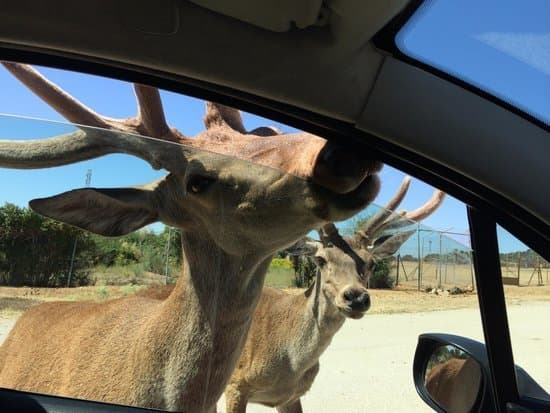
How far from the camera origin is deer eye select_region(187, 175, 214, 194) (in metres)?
1.99

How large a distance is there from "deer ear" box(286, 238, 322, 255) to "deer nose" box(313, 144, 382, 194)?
27 centimetres

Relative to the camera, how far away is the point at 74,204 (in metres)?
1.76

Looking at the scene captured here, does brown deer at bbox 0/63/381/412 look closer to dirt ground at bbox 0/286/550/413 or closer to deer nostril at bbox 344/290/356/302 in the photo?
dirt ground at bbox 0/286/550/413

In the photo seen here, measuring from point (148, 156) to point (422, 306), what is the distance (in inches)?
39.3

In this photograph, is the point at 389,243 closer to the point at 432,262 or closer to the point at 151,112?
the point at 432,262

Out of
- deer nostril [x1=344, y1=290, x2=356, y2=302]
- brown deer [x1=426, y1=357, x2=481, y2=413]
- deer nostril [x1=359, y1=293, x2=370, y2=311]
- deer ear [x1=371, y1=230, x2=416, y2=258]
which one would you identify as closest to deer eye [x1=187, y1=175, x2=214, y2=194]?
deer ear [x1=371, y1=230, x2=416, y2=258]

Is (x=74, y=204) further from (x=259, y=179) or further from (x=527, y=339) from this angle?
(x=527, y=339)

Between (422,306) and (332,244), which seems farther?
(332,244)

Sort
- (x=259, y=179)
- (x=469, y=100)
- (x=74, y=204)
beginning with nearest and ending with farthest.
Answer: (x=469, y=100) < (x=74, y=204) < (x=259, y=179)

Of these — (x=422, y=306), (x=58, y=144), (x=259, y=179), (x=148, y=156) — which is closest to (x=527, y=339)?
(x=422, y=306)

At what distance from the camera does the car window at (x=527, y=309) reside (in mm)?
1721

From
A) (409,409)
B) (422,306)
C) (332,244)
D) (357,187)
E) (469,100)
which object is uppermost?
(469,100)

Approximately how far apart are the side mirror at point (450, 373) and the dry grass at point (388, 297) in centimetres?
19

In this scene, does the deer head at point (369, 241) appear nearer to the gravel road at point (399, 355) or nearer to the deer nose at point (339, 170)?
the deer nose at point (339, 170)
